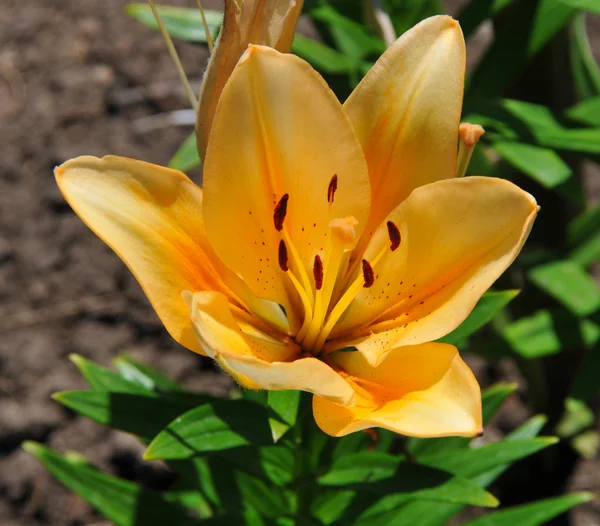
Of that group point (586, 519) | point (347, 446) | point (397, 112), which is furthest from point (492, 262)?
point (586, 519)

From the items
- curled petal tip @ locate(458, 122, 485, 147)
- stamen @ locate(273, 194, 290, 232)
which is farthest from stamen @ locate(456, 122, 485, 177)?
stamen @ locate(273, 194, 290, 232)

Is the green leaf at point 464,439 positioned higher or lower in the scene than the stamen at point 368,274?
lower

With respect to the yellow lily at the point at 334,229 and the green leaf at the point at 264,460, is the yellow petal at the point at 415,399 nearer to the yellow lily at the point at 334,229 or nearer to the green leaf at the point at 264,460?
the yellow lily at the point at 334,229

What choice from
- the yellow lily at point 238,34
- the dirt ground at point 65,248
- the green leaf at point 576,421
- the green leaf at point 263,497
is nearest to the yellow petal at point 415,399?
the yellow lily at point 238,34

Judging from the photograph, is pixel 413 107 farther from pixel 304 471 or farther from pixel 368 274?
pixel 304 471

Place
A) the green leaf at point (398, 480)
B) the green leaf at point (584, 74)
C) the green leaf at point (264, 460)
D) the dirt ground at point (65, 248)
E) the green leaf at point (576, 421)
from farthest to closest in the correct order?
1. the green leaf at point (576, 421)
2. the dirt ground at point (65, 248)
3. the green leaf at point (584, 74)
4. the green leaf at point (264, 460)
5. the green leaf at point (398, 480)

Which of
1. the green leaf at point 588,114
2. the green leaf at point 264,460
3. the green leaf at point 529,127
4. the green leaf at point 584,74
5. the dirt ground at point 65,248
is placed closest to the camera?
the green leaf at point 264,460
